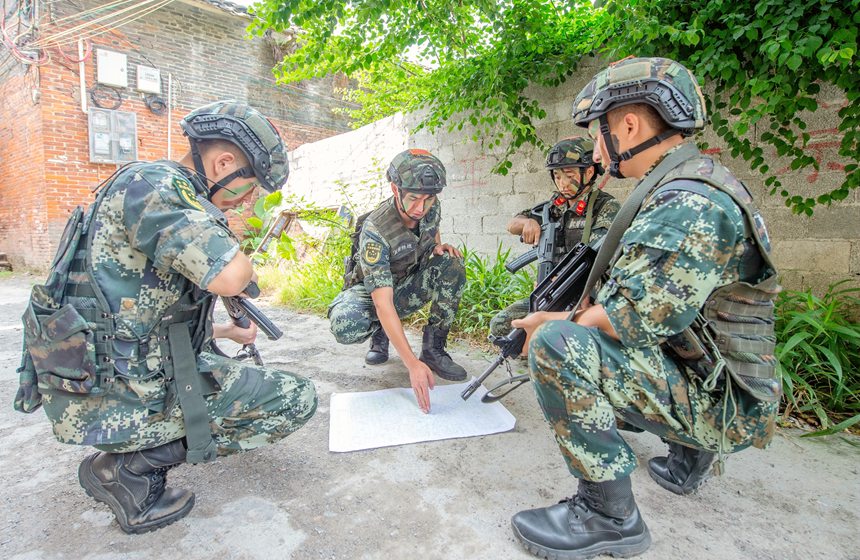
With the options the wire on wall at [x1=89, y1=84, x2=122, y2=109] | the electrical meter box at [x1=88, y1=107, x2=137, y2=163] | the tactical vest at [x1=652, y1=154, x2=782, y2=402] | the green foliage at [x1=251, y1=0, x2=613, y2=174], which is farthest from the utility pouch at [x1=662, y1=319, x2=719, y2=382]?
the wire on wall at [x1=89, y1=84, x2=122, y2=109]

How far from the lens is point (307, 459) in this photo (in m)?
1.89

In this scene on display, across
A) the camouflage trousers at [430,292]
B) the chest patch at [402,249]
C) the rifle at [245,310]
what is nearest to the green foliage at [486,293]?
the camouflage trousers at [430,292]

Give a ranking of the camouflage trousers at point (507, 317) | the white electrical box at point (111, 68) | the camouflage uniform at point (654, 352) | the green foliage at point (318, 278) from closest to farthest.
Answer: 1. the camouflage uniform at point (654, 352)
2. the camouflage trousers at point (507, 317)
3. the green foliage at point (318, 278)
4. the white electrical box at point (111, 68)

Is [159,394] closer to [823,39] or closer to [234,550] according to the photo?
[234,550]

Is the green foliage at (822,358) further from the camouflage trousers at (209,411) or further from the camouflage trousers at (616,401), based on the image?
the camouflage trousers at (209,411)

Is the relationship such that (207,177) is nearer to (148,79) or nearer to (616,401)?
(616,401)

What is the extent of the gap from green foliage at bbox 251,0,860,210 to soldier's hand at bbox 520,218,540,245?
3.59ft

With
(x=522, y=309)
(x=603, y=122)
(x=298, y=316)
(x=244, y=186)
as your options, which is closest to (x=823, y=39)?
(x=603, y=122)

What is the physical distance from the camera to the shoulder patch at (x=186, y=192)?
1.38 metres

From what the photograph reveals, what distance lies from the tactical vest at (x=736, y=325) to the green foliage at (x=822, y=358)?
Answer: 112cm

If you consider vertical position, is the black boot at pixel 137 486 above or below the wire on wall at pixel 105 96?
below

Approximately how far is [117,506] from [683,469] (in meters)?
1.90

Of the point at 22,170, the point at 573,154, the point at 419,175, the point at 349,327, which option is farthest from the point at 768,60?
the point at 22,170

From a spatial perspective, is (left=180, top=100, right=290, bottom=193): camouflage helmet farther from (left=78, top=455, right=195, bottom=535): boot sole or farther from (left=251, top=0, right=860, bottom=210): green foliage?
(left=251, top=0, right=860, bottom=210): green foliage
